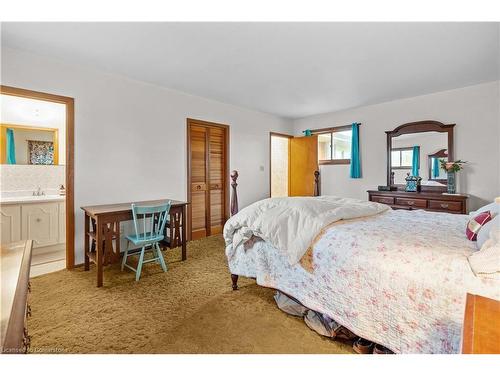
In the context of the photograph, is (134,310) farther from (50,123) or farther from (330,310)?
(50,123)

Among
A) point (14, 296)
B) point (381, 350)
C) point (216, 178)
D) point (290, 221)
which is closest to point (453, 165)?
point (290, 221)

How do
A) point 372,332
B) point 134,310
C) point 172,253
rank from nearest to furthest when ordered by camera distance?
1. point 372,332
2. point 134,310
3. point 172,253

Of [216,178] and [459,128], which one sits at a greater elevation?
[459,128]

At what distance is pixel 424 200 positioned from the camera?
3764 millimetres

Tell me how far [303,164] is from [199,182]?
244cm

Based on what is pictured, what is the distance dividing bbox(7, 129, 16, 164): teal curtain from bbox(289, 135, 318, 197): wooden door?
493cm

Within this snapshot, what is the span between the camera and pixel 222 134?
A: 461 centimetres

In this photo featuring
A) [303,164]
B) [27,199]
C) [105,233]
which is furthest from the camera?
[303,164]

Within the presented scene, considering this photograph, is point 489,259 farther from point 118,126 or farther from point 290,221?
point 118,126

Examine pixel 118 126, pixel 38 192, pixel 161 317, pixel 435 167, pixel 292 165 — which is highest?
pixel 118 126

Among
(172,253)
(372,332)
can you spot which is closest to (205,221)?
(172,253)

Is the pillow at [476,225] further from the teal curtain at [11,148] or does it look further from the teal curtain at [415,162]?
the teal curtain at [11,148]

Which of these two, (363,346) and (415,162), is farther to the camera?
(415,162)

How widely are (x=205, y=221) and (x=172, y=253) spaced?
1041 millimetres
